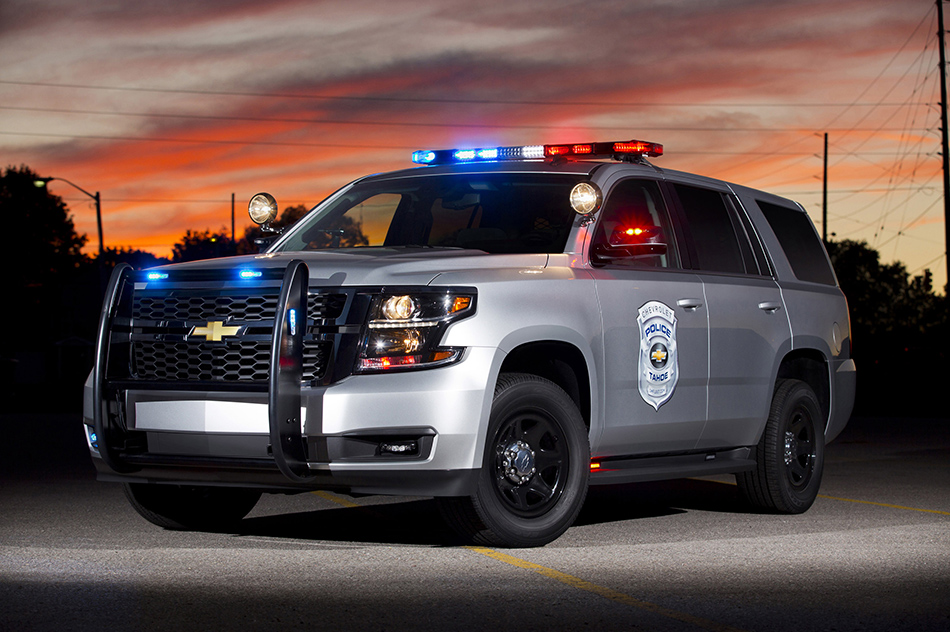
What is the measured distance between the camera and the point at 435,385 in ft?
23.2

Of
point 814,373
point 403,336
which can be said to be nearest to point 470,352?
point 403,336

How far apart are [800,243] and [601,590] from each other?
5.02 meters

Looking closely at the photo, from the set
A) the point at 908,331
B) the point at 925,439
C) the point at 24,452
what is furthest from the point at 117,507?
the point at 908,331

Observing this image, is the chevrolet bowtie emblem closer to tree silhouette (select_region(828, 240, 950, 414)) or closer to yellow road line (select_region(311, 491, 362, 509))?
yellow road line (select_region(311, 491, 362, 509))

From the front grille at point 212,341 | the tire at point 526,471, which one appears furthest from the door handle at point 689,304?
the front grille at point 212,341

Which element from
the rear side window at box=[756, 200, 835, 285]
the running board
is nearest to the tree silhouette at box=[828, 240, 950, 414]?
the rear side window at box=[756, 200, 835, 285]

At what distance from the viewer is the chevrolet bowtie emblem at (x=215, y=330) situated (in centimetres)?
732

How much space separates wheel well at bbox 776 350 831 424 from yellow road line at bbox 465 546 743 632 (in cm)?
358

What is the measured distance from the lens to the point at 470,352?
718cm

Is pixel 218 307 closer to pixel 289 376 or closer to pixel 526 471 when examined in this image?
pixel 289 376

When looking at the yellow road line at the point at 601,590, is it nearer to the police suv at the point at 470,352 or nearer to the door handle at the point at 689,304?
the police suv at the point at 470,352

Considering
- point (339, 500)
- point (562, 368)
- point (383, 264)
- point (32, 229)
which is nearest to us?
point (383, 264)

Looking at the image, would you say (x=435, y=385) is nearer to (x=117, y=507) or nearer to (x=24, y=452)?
(x=117, y=507)

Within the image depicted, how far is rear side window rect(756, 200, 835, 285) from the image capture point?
10.5 m
